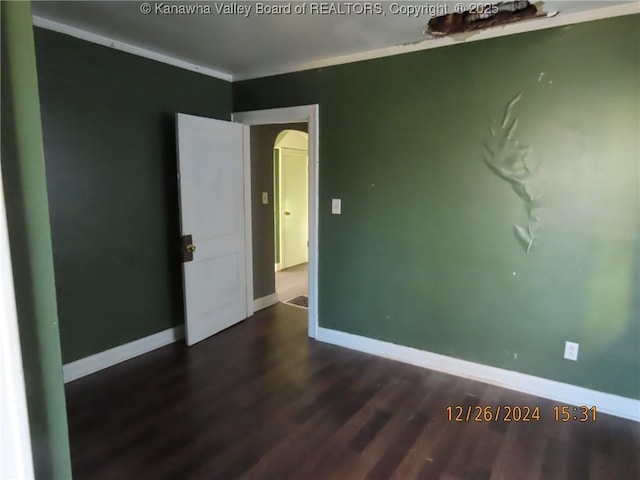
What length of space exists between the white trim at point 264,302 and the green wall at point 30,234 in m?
3.50

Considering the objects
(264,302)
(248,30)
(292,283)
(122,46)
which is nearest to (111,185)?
(122,46)

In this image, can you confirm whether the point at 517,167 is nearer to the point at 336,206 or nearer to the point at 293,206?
the point at 336,206

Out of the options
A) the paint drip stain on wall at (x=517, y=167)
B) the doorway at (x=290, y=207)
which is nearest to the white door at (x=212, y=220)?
the doorway at (x=290, y=207)

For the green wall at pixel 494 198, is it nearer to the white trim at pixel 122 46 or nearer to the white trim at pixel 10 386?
the white trim at pixel 122 46

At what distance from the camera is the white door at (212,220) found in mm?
3199

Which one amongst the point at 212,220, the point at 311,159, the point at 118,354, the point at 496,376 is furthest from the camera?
the point at 212,220

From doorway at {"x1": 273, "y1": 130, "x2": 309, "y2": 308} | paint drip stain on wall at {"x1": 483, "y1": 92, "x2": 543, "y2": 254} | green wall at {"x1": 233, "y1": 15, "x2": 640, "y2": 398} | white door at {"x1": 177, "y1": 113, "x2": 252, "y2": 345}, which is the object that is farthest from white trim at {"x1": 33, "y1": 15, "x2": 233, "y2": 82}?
paint drip stain on wall at {"x1": 483, "y1": 92, "x2": 543, "y2": 254}

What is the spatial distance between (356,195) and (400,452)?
183cm

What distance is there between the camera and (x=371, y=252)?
3.16 meters

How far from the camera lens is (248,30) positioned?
254 centimetres

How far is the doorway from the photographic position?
19.1ft

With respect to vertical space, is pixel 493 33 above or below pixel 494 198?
above

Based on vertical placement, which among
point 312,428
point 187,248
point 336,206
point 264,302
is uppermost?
point 336,206

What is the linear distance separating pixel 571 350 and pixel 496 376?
51 cm
